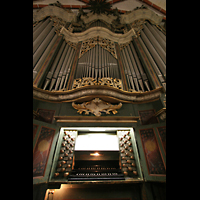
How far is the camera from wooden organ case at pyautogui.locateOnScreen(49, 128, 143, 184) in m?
2.50

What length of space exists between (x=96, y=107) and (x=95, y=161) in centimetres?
141

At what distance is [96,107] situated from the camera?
3.60 meters

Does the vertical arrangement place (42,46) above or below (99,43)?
below

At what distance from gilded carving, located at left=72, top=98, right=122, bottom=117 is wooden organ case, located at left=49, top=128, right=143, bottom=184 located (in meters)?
0.55

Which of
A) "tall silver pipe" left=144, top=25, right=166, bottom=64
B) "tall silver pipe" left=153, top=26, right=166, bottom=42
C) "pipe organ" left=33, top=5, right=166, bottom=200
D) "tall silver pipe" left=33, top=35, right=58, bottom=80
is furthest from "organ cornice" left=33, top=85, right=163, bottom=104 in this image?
"tall silver pipe" left=153, top=26, right=166, bottom=42

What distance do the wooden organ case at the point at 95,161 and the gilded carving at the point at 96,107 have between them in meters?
0.55

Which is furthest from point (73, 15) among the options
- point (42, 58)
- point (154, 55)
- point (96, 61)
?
point (154, 55)

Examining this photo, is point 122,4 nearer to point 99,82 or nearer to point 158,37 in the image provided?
point 158,37

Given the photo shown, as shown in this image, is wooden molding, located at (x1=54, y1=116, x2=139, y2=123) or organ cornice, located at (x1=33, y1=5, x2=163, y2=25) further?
organ cornice, located at (x1=33, y1=5, x2=163, y2=25)

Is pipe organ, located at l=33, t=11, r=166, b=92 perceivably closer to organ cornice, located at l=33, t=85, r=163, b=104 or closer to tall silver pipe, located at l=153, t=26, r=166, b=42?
tall silver pipe, located at l=153, t=26, r=166, b=42

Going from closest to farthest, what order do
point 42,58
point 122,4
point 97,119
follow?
point 97,119, point 42,58, point 122,4

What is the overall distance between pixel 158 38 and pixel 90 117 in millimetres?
5313
